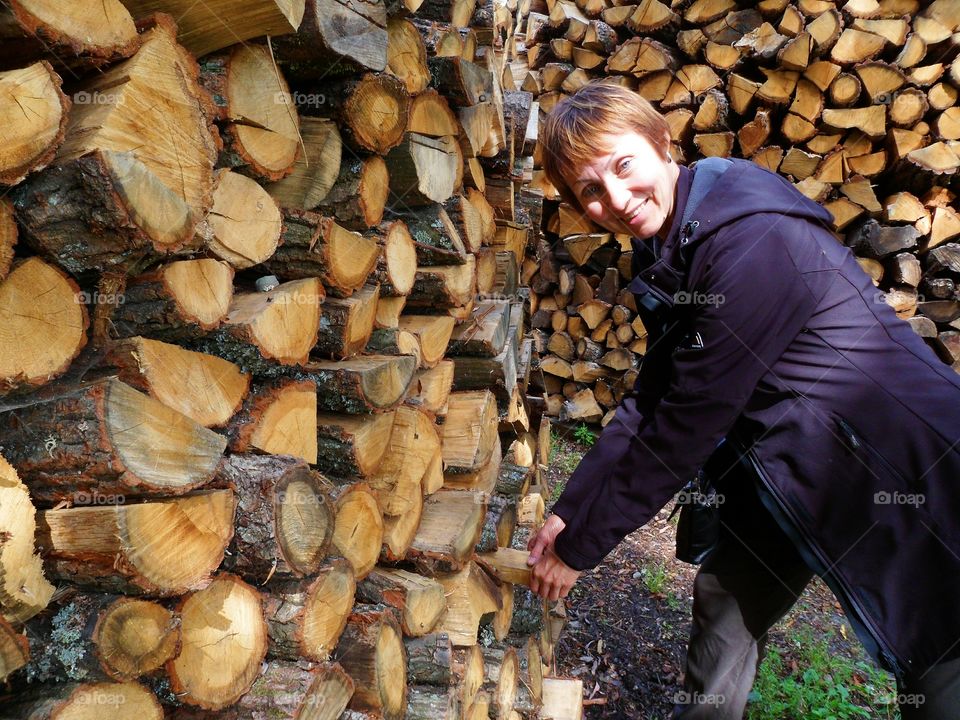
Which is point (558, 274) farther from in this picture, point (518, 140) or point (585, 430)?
point (518, 140)

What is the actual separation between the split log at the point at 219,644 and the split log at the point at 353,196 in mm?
896

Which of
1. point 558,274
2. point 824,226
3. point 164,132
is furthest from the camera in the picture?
point 558,274

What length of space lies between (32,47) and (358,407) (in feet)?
3.06

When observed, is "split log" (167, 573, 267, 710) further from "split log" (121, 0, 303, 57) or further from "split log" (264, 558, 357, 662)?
"split log" (121, 0, 303, 57)

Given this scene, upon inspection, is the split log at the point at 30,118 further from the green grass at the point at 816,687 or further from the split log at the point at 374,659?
the green grass at the point at 816,687

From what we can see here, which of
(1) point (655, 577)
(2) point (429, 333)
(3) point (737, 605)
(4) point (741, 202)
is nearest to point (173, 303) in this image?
(2) point (429, 333)

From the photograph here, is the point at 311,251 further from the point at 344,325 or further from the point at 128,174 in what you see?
the point at 128,174

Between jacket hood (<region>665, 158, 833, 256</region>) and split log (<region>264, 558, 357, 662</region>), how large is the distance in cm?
107

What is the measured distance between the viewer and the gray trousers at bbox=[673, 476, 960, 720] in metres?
1.84

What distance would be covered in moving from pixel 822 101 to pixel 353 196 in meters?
3.73

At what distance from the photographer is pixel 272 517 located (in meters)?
1.20

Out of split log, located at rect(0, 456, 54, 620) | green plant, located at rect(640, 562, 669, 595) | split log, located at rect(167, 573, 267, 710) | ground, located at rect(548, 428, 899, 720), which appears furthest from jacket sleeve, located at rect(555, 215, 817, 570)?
green plant, located at rect(640, 562, 669, 595)

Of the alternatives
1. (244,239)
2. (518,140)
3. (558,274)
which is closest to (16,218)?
(244,239)

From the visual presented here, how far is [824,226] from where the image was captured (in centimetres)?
152
